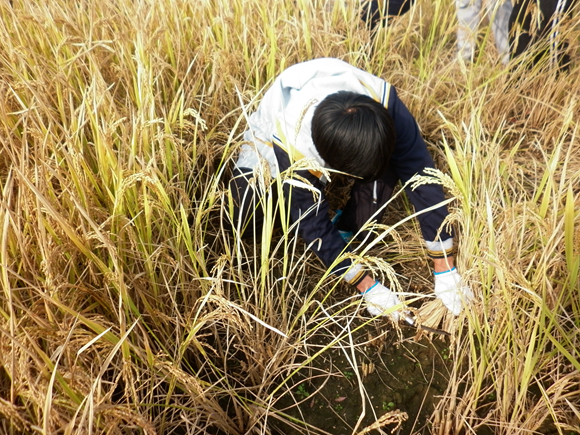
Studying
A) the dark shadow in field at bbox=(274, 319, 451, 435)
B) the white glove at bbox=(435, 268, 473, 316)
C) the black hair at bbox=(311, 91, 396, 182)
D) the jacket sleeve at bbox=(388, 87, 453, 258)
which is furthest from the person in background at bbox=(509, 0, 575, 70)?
the dark shadow in field at bbox=(274, 319, 451, 435)

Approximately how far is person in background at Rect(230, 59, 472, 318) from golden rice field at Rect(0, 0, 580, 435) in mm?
99

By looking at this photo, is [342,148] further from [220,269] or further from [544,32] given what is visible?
[544,32]

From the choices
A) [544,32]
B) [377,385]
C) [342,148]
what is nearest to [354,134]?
[342,148]

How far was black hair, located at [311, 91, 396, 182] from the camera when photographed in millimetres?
1165

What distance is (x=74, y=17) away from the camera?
1.76m

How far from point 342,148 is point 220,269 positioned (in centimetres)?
48

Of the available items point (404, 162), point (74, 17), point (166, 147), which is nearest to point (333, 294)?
point (404, 162)

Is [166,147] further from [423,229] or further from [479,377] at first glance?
[479,377]

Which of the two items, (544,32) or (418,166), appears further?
(544,32)

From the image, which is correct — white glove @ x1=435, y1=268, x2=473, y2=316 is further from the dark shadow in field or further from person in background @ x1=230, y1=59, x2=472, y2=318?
the dark shadow in field

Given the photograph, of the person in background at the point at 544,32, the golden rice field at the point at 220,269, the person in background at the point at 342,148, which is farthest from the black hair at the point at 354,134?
the person in background at the point at 544,32

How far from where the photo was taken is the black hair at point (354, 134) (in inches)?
45.9

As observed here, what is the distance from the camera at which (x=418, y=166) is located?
1480mm

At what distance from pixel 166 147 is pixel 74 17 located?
1029 mm
